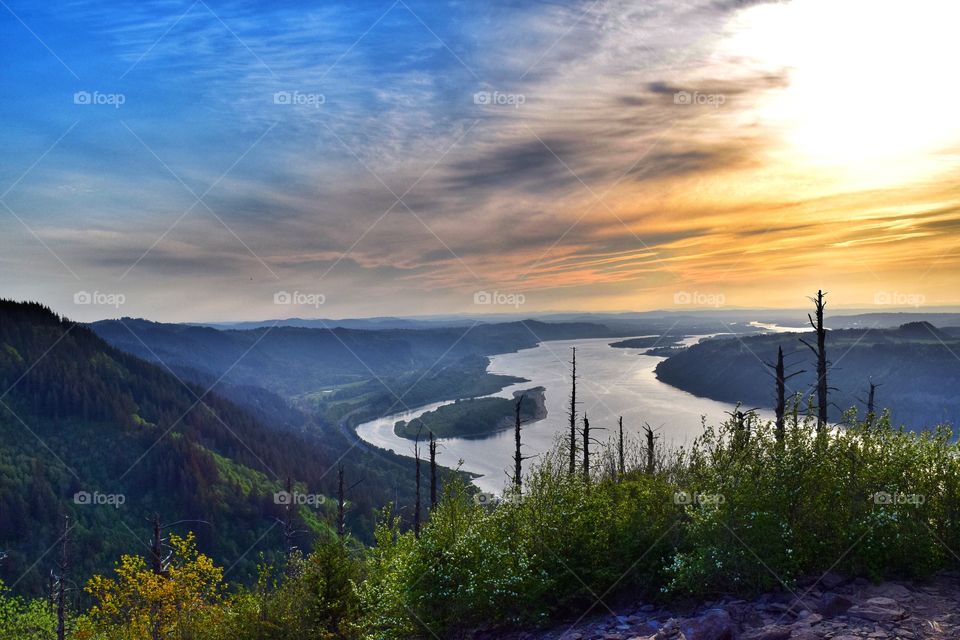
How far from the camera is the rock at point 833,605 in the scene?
930 cm

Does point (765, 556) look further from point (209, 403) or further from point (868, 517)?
point (209, 403)

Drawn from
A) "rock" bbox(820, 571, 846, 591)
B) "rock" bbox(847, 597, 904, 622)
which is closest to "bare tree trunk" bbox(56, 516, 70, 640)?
"rock" bbox(820, 571, 846, 591)

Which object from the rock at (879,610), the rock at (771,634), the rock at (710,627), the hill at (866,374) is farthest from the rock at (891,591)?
the hill at (866,374)

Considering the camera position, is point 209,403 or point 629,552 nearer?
point 629,552

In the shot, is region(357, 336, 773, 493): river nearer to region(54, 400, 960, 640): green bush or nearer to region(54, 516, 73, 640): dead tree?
region(54, 516, 73, 640): dead tree

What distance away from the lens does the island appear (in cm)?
15688

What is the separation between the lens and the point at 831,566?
1057cm

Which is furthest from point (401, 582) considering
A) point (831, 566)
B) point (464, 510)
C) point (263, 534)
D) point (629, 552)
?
point (263, 534)

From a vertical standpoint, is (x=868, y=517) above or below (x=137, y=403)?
above

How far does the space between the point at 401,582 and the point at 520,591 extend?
256 cm

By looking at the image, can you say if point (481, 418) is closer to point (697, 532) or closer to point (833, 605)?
point (697, 532)

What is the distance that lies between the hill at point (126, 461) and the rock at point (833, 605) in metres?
107

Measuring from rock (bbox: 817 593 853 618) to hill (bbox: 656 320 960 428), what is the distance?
123m

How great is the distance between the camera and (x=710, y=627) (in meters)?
8.91
